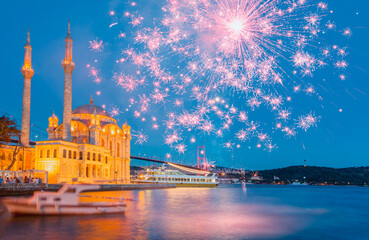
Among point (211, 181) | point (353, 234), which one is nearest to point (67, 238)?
point (353, 234)

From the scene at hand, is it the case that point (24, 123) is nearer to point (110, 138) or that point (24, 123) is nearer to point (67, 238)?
point (110, 138)

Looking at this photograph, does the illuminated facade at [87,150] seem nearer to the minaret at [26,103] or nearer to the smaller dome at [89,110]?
the smaller dome at [89,110]

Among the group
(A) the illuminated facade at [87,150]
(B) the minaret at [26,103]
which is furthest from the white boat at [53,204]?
(B) the minaret at [26,103]

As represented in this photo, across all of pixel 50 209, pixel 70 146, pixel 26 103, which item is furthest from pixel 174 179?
pixel 50 209

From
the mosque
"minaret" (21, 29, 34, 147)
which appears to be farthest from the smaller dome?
"minaret" (21, 29, 34, 147)

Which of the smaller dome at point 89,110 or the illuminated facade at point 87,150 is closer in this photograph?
the illuminated facade at point 87,150

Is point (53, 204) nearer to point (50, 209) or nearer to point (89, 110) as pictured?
point (50, 209)

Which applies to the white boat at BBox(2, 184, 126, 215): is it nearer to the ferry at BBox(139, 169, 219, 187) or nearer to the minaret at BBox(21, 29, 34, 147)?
the minaret at BBox(21, 29, 34, 147)
